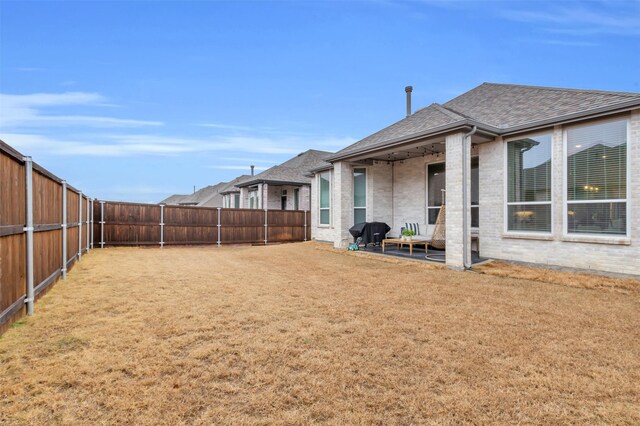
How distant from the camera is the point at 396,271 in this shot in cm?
794

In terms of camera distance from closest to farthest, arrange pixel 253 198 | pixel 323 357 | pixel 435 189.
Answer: pixel 323 357 → pixel 435 189 → pixel 253 198

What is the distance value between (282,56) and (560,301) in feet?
44.7

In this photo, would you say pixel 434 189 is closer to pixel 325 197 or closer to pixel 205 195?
pixel 325 197

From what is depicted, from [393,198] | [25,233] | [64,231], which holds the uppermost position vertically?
[393,198]

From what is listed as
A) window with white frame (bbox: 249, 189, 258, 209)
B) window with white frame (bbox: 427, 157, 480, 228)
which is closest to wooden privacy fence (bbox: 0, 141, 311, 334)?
window with white frame (bbox: 249, 189, 258, 209)

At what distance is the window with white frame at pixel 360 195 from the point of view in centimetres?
1300

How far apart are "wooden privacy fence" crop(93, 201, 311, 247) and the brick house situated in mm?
7748

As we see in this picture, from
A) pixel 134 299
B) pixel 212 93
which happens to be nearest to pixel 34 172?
pixel 134 299

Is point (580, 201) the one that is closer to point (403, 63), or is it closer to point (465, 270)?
point (465, 270)

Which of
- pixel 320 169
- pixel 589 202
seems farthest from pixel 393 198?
pixel 589 202

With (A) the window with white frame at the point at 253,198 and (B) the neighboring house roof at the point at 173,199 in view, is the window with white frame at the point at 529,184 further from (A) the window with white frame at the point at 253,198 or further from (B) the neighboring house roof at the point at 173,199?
(B) the neighboring house roof at the point at 173,199

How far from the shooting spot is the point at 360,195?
1314 cm

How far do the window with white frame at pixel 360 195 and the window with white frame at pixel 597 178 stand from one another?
6.81 m

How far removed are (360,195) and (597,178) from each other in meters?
7.55
